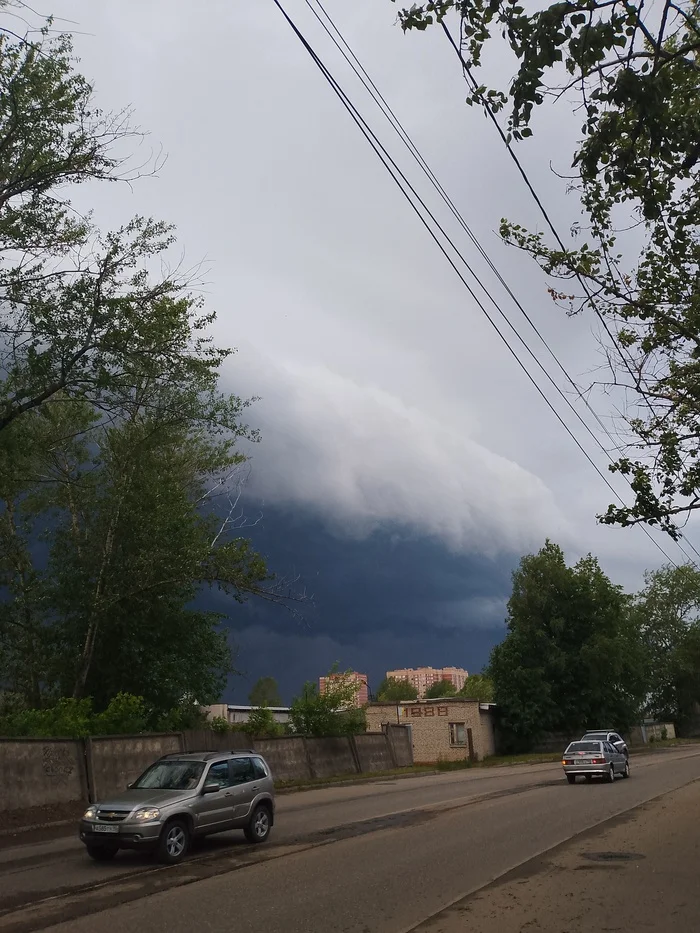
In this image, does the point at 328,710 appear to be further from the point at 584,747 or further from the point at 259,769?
the point at 259,769

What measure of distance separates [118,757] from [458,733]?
1213 inches

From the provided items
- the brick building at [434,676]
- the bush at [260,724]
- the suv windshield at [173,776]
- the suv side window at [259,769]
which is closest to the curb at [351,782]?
the bush at [260,724]

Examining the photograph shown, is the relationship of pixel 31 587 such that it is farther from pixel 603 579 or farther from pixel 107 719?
pixel 603 579

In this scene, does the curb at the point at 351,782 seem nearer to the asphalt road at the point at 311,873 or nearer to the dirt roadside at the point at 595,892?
the asphalt road at the point at 311,873

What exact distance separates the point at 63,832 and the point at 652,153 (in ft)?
54.9

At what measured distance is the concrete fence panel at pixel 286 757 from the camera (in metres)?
29.1

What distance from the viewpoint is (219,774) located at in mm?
13680

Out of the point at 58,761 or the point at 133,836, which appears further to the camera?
the point at 58,761

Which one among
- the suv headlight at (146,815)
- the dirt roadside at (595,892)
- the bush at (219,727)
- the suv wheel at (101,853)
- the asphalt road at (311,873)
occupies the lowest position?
the dirt roadside at (595,892)

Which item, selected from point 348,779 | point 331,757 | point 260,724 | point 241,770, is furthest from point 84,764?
point 331,757

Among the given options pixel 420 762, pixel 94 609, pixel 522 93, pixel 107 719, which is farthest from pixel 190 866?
pixel 420 762

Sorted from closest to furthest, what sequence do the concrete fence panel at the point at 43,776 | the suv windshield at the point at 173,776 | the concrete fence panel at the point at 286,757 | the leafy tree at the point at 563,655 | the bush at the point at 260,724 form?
the suv windshield at the point at 173,776 < the concrete fence panel at the point at 43,776 < the concrete fence panel at the point at 286,757 < the bush at the point at 260,724 < the leafy tree at the point at 563,655

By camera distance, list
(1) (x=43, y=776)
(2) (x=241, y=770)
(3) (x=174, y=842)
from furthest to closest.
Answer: (1) (x=43, y=776) < (2) (x=241, y=770) < (3) (x=174, y=842)

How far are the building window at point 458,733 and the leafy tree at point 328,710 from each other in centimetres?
1534
